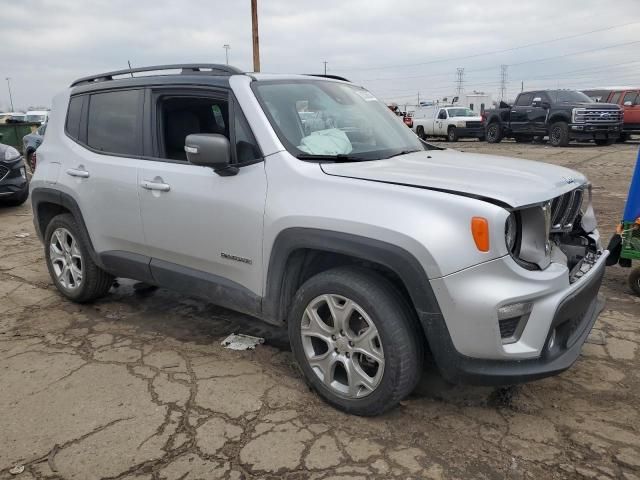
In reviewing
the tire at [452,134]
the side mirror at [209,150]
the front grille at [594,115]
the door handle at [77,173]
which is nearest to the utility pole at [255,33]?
the tire at [452,134]

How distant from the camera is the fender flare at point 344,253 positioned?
2426mm

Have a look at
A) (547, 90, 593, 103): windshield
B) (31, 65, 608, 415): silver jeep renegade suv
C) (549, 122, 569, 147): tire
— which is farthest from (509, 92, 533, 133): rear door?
(31, 65, 608, 415): silver jeep renegade suv

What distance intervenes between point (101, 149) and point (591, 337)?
386cm

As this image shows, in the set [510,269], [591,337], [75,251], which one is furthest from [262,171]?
[591,337]

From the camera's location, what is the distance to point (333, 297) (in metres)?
2.75

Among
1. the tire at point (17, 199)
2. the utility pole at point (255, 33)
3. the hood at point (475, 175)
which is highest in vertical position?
the utility pole at point (255, 33)

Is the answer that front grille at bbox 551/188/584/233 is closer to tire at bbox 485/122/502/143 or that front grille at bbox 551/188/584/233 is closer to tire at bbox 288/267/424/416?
tire at bbox 288/267/424/416

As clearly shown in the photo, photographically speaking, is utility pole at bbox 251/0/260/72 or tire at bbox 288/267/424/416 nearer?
tire at bbox 288/267/424/416

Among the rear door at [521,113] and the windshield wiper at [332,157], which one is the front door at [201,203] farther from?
the rear door at [521,113]

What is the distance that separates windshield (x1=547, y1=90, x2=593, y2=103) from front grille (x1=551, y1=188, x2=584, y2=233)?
17.4 meters

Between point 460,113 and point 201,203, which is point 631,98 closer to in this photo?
point 460,113

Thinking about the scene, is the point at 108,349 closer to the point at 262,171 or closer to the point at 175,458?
the point at 175,458

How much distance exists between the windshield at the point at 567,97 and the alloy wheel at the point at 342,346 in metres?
18.4

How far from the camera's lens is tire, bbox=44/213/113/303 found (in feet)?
14.2
